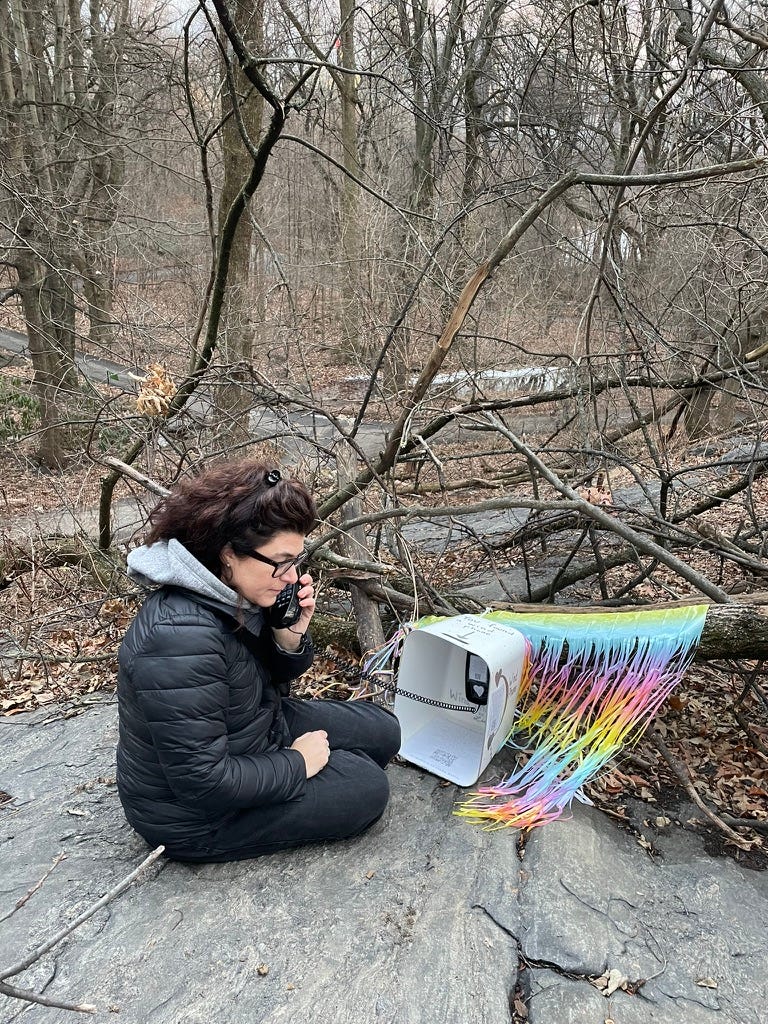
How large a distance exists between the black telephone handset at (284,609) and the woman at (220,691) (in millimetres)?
22

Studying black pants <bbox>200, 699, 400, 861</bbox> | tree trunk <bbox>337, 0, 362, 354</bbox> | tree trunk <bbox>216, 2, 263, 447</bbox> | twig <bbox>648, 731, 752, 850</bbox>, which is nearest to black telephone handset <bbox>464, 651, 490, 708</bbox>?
black pants <bbox>200, 699, 400, 861</bbox>

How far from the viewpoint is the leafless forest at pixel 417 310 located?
12.4 ft

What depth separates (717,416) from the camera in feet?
29.1

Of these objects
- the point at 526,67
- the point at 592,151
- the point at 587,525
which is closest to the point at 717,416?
the point at 592,151

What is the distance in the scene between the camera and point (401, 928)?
2.09 meters

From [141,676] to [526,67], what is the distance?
9.59 metres

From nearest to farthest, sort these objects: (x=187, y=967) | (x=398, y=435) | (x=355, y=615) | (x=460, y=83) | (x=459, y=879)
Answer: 1. (x=187, y=967)
2. (x=459, y=879)
3. (x=398, y=435)
4. (x=355, y=615)
5. (x=460, y=83)

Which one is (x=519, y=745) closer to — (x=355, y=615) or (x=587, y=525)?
(x=355, y=615)

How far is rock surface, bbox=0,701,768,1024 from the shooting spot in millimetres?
1866

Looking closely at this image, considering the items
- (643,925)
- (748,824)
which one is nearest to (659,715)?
(748,824)

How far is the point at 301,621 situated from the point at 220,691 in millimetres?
441

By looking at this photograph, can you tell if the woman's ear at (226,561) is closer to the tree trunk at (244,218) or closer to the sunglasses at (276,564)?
the sunglasses at (276,564)

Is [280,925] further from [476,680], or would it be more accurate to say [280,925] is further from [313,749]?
[476,680]

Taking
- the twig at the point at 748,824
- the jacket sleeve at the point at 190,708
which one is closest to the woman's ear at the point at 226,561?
the jacket sleeve at the point at 190,708
